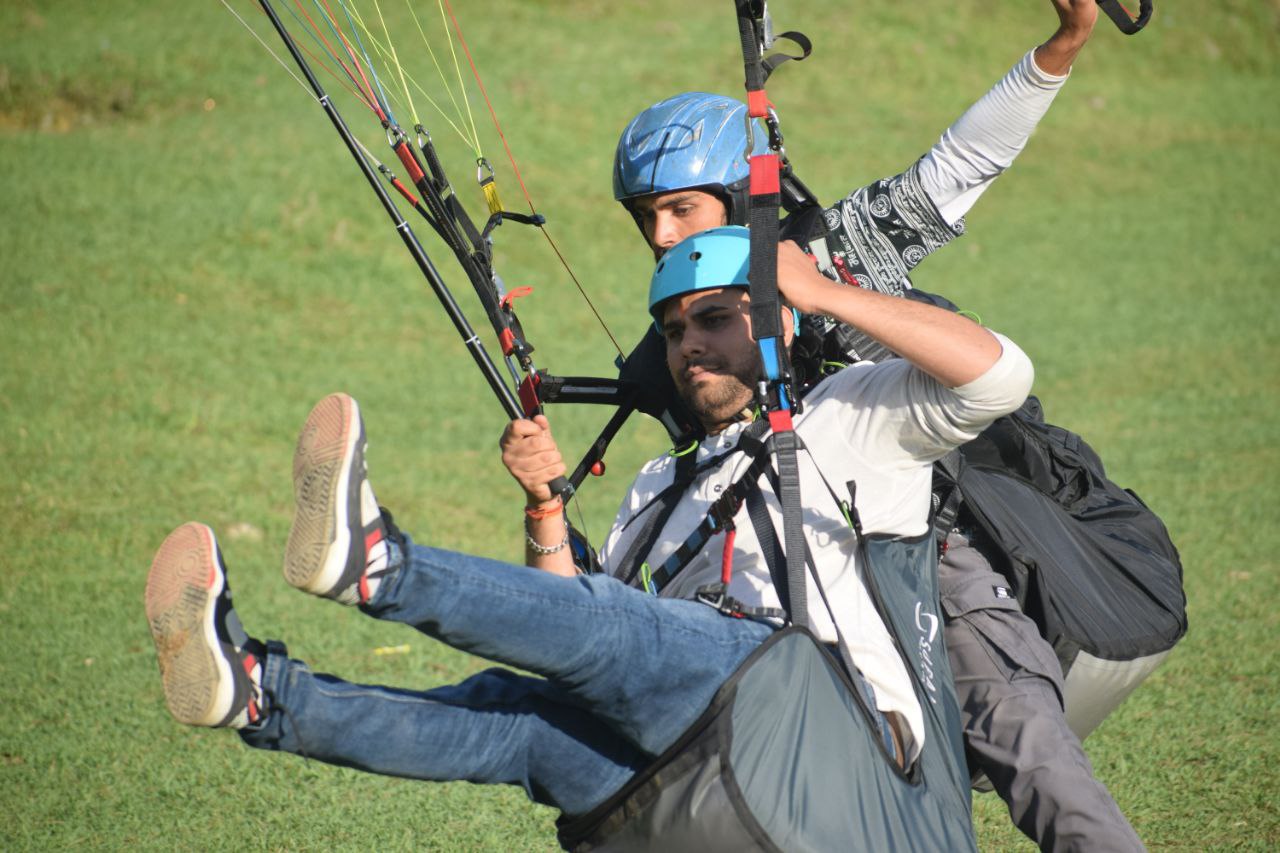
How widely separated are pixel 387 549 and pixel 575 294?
330 inches

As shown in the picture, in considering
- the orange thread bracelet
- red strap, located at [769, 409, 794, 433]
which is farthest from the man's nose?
red strap, located at [769, 409, 794, 433]

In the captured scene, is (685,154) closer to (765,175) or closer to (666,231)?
(666,231)

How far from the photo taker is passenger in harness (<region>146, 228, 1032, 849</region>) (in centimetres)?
251

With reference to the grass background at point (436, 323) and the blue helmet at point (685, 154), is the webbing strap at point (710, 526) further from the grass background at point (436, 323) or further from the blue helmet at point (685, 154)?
the grass background at point (436, 323)

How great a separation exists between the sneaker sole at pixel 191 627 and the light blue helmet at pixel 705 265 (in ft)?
3.98

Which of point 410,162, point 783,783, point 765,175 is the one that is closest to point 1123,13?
point 765,175

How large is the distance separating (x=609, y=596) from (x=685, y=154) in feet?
5.27

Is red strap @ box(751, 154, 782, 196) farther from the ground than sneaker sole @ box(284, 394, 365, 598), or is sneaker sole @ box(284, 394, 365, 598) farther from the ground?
red strap @ box(751, 154, 782, 196)

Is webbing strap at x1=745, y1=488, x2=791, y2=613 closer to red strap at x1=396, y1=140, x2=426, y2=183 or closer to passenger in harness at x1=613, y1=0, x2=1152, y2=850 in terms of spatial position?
passenger in harness at x1=613, y1=0, x2=1152, y2=850

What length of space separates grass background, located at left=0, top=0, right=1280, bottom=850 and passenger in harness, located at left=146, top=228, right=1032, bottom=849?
1.42 metres

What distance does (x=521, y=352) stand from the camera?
3404 mm

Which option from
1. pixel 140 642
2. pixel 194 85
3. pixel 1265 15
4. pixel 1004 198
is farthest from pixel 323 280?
pixel 1265 15

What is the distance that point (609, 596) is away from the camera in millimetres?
2648

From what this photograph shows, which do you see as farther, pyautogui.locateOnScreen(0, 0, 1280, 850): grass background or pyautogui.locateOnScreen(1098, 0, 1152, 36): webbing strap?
pyautogui.locateOnScreen(0, 0, 1280, 850): grass background
